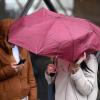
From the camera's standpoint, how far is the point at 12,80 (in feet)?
10.9

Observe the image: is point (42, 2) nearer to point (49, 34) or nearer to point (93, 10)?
point (93, 10)

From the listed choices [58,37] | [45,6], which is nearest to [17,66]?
[58,37]

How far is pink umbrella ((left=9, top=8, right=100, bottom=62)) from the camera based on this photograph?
252cm

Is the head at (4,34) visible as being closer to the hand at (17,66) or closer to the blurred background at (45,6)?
the hand at (17,66)

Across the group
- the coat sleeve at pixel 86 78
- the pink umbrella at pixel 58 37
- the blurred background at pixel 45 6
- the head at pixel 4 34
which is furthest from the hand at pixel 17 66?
the blurred background at pixel 45 6

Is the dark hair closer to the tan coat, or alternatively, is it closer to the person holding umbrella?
the person holding umbrella

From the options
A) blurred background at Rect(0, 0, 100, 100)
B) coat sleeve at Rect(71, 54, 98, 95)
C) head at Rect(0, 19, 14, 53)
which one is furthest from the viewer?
blurred background at Rect(0, 0, 100, 100)

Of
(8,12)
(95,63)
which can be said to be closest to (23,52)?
(95,63)

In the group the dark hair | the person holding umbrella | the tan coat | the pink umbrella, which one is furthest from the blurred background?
the pink umbrella

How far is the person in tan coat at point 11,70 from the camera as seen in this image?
127 inches

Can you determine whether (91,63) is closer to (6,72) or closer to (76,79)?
(76,79)

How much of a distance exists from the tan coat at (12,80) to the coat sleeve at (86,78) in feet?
2.39

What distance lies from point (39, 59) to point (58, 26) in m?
2.85

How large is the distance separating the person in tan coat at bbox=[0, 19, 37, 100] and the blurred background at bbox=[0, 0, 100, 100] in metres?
1.77
